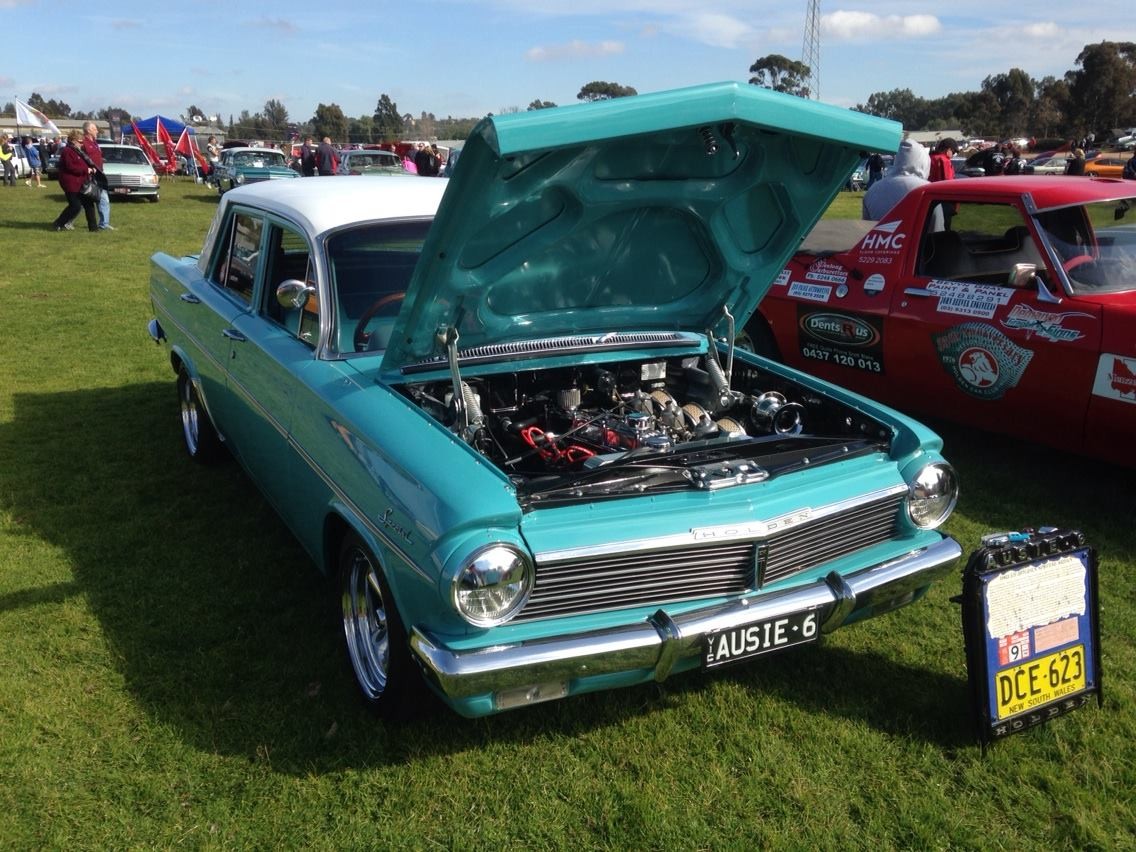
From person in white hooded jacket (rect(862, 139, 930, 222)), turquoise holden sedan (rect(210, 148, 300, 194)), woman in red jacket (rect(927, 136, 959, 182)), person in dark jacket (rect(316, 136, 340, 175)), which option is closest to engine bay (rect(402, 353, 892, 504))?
person in white hooded jacket (rect(862, 139, 930, 222))

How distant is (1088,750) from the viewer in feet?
9.61

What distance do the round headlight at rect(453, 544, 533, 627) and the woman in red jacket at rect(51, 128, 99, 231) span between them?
48.5ft

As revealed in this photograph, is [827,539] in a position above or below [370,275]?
below

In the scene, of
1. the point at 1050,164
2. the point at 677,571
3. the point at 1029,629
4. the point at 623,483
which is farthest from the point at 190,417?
the point at 1050,164

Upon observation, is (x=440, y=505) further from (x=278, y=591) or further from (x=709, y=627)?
(x=278, y=591)

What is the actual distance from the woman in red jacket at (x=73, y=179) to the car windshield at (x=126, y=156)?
7343 mm

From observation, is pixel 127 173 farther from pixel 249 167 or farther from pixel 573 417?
pixel 573 417

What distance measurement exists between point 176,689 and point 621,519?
1.75 m

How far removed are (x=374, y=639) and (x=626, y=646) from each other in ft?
3.36

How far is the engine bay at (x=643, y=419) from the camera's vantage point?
307cm

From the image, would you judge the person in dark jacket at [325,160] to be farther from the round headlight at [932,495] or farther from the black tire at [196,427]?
the round headlight at [932,495]

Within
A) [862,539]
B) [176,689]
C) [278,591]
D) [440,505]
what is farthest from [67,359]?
[862,539]

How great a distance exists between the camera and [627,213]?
3.38 m

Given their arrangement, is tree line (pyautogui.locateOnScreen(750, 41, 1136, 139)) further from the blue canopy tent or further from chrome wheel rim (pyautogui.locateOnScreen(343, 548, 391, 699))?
chrome wheel rim (pyautogui.locateOnScreen(343, 548, 391, 699))
